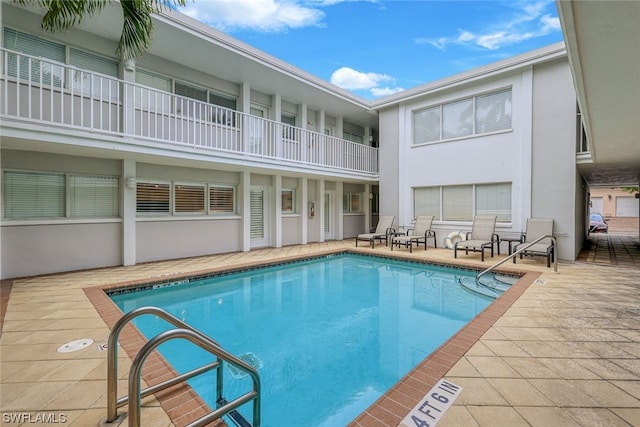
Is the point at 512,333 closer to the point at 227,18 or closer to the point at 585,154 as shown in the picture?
the point at 585,154

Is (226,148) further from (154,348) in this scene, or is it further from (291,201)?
(154,348)

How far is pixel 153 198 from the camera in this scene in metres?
9.00

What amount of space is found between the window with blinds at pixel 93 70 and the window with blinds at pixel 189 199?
3063mm

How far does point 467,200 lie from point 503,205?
118 centimetres

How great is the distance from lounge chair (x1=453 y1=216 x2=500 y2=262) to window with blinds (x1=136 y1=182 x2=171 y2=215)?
29.9 feet

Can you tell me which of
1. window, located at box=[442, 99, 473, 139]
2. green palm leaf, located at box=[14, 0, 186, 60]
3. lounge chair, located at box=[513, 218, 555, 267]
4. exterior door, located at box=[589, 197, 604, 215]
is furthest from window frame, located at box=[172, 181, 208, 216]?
exterior door, located at box=[589, 197, 604, 215]

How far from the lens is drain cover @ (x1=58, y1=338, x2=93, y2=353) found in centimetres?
345

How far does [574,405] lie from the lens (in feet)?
8.05

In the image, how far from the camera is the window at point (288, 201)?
12.5 m

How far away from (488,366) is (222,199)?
9.42 meters

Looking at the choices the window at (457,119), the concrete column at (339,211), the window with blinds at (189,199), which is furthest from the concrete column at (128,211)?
the window at (457,119)

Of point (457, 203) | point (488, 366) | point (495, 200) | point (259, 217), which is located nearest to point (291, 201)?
point (259, 217)

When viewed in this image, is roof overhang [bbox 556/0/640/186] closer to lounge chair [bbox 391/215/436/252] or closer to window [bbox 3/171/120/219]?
lounge chair [bbox 391/215/436/252]

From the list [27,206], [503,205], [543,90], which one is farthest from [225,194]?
[543,90]
